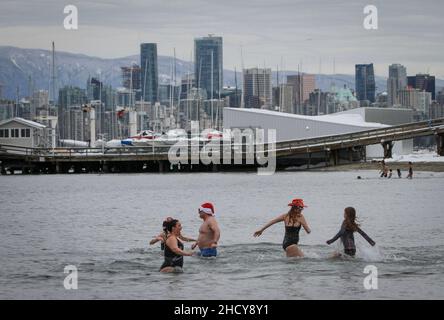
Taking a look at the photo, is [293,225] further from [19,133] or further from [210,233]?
[19,133]

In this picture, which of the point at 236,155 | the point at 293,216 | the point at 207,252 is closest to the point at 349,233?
A: the point at 293,216

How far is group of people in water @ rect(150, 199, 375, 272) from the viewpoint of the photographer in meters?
27.9

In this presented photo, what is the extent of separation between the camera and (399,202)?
57.5 meters

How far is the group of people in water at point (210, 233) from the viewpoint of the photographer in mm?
27922

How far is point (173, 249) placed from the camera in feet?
92.2

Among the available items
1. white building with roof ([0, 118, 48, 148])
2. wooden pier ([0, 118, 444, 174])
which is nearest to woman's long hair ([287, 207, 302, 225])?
wooden pier ([0, 118, 444, 174])

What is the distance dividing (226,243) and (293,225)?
794cm

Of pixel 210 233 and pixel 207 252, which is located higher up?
pixel 210 233

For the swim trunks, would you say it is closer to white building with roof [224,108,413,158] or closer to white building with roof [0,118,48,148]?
white building with roof [224,108,413,158]

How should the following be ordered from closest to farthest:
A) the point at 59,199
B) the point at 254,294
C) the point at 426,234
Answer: the point at 254,294
the point at 426,234
the point at 59,199
